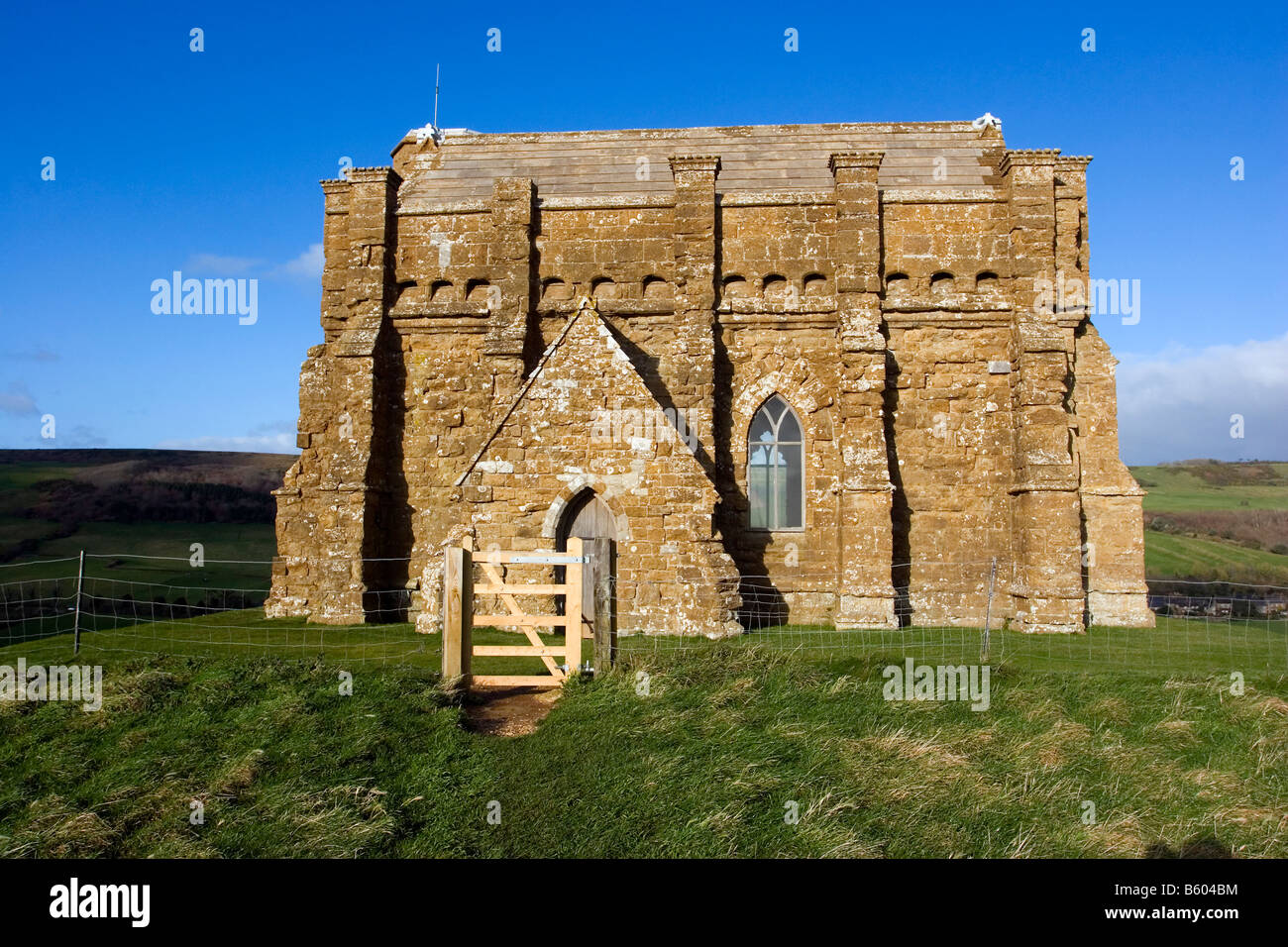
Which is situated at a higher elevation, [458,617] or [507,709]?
[458,617]

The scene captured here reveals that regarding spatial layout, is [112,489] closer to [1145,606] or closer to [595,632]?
[595,632]

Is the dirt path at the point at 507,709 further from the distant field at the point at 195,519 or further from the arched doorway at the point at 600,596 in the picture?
the distant field at the point at 195,519

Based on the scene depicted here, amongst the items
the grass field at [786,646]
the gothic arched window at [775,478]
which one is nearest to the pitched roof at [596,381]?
the gothic arched window at [775,478]

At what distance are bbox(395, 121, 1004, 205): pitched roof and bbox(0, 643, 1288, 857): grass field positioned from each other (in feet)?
40.4

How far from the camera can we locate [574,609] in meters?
9.33

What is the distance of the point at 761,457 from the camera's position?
1658 cm

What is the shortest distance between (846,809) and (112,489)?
34339 mm

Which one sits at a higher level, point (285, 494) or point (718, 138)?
point (718, 138)

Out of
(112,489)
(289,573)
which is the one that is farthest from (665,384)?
(112,489)

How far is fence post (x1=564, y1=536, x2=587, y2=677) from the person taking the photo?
9211 mm

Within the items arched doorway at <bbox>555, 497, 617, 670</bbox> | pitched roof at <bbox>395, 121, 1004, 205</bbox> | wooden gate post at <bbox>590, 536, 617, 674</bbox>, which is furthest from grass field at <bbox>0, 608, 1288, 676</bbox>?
pitched roof at <bbox>395, 121, 1004, 205</bbox>

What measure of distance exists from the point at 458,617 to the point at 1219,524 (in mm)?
33319

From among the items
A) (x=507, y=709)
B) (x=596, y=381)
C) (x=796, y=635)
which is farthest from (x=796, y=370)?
(x=507, y=709)

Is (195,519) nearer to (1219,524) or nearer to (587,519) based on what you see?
(587,519)
